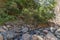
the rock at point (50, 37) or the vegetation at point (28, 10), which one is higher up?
the vegetation at point (28, 10)

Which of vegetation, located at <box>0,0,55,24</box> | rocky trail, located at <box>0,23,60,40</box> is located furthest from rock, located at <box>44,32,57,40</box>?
vegetation, located at <box>0,0,55,24</box>

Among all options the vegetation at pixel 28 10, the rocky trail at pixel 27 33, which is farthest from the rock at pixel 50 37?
the vegetation at pixel 28 10

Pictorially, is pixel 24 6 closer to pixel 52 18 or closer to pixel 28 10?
pixel 28 10

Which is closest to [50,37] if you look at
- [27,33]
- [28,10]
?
[27,33]

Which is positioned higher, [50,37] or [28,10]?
[28,10]

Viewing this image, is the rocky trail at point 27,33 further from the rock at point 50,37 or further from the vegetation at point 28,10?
the vegetation at point 28,10

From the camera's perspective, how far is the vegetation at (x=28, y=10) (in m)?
2.83

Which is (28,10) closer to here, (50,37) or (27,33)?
(27,33)

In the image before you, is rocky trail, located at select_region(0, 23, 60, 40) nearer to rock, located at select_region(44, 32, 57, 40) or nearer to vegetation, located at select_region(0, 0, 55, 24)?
rock, located at select_region(44, 32, 57, 40)

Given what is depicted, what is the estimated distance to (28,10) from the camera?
9.35ft

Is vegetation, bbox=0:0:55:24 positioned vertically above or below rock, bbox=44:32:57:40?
above

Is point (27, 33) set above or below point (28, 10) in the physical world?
below

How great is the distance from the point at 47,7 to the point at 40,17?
0.72ft

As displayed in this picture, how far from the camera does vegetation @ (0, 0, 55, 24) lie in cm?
283
